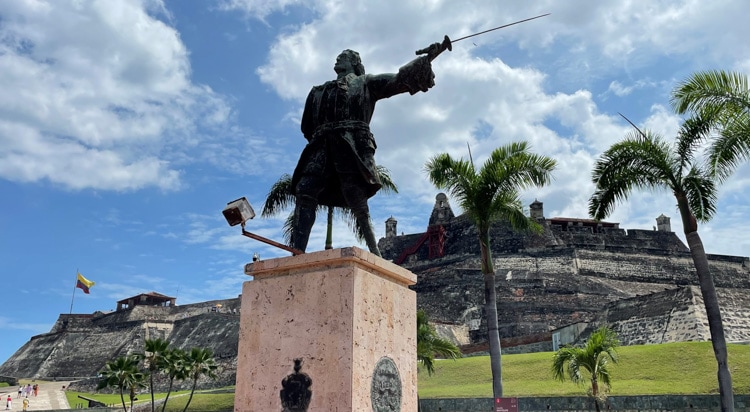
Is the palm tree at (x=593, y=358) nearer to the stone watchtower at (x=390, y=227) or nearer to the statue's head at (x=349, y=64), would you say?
the statue's head at (x=349, y=64)

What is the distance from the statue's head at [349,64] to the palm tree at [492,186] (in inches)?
294

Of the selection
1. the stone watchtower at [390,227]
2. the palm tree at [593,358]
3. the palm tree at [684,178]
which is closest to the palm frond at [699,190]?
the palm tree at [684,178]

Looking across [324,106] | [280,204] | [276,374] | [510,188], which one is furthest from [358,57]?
[280,204]

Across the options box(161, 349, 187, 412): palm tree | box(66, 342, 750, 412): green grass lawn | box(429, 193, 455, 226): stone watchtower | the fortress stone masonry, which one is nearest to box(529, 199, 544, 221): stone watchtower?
the fortress stone masonry

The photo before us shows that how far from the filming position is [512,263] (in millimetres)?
46000

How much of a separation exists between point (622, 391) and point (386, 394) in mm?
15732

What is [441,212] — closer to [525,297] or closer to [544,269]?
[544,269]

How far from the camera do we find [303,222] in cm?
495

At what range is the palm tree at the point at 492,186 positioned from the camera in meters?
12.3

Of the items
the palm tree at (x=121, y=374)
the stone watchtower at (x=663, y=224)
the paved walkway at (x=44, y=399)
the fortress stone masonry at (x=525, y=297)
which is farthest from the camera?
the stone watchtower at (x=663, y=224)

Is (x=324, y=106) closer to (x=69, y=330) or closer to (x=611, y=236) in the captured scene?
(x=611, y=236)

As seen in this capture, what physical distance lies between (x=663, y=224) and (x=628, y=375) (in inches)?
Answer: 1317

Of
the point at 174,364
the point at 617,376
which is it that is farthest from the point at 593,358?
the point at 174,364

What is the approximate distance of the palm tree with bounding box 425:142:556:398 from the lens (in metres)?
12.3
